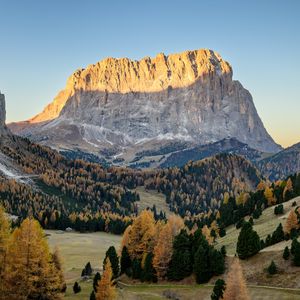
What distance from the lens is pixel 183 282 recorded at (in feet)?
270

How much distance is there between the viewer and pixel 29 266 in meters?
54.1

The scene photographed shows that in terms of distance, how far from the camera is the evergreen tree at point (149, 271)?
87062mm

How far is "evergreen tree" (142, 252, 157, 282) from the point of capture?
286ft

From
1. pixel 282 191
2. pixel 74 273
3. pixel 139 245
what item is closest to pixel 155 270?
pixel 139 245

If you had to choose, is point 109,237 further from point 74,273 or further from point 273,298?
point 273,298

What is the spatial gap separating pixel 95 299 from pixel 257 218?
7056 centimetres

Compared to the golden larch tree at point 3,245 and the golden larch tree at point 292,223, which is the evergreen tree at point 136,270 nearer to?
the golden larch tree at point 292,223

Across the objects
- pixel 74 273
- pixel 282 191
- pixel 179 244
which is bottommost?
pixel 74 273

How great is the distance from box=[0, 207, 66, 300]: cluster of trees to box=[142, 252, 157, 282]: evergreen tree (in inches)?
1302

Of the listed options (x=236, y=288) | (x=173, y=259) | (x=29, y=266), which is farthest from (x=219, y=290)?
(x=173, y=259)

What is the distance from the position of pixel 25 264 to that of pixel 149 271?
38302mm

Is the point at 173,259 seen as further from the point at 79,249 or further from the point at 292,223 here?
the point at 79,249

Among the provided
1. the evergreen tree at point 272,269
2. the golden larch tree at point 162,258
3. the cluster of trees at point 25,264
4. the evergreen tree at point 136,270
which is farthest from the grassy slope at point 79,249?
the evergreen tree at point 272,269

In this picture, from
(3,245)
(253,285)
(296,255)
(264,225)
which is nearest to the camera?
(3,245)
